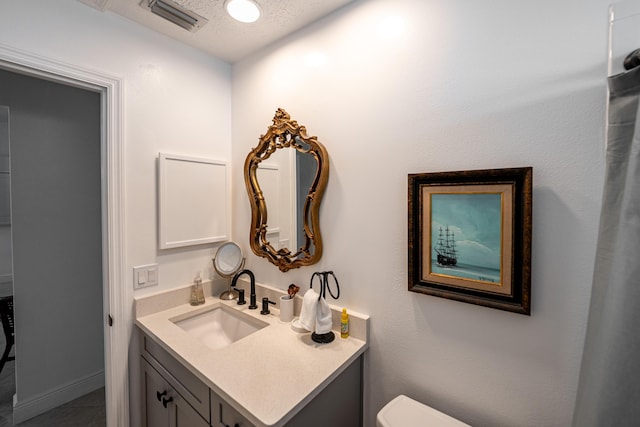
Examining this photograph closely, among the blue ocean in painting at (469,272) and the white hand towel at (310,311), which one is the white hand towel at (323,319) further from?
the blue ocean in painting at (469,272)

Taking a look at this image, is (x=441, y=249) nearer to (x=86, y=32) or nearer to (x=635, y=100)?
(x=635, y=100)

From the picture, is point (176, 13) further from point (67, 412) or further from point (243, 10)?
point (67, 412)

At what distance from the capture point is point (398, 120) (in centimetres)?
123

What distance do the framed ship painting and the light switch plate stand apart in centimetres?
141

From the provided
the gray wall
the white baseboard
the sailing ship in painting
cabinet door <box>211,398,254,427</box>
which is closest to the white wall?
the sailing ship in painting

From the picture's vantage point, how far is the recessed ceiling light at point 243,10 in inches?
54.1

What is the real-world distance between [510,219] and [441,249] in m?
0.26

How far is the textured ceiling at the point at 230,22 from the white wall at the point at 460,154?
9cm

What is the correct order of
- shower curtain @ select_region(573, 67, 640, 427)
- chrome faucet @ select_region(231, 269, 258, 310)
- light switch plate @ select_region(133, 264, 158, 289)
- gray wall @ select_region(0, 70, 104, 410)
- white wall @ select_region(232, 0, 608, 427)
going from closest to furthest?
shower curtain @ select_region(573, 67, 640, 427) → white wall @ select_region(232, 0, 608, 427) → light switch plate @ select_region(133, 264, 158, 289) → chrome faucet @ select_region(231, 269, 258, 310) → gray wall @ select_region(0, 70, 104, 410)

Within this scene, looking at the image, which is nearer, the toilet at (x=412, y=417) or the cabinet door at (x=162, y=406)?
the toilet at (x=412, y=417)

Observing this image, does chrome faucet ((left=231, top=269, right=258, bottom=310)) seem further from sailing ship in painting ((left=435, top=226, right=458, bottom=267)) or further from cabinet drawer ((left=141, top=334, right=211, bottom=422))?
sailing ship in painting ((left=435, top=226, right=458, bottom=267))

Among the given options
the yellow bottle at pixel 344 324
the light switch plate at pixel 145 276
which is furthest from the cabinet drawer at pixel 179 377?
the yellow bottle at pixel 344 324

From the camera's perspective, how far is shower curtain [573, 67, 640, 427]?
0.62 m

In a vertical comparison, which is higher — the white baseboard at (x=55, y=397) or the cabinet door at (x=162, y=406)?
the cabinet door at (x=162, y=406)
